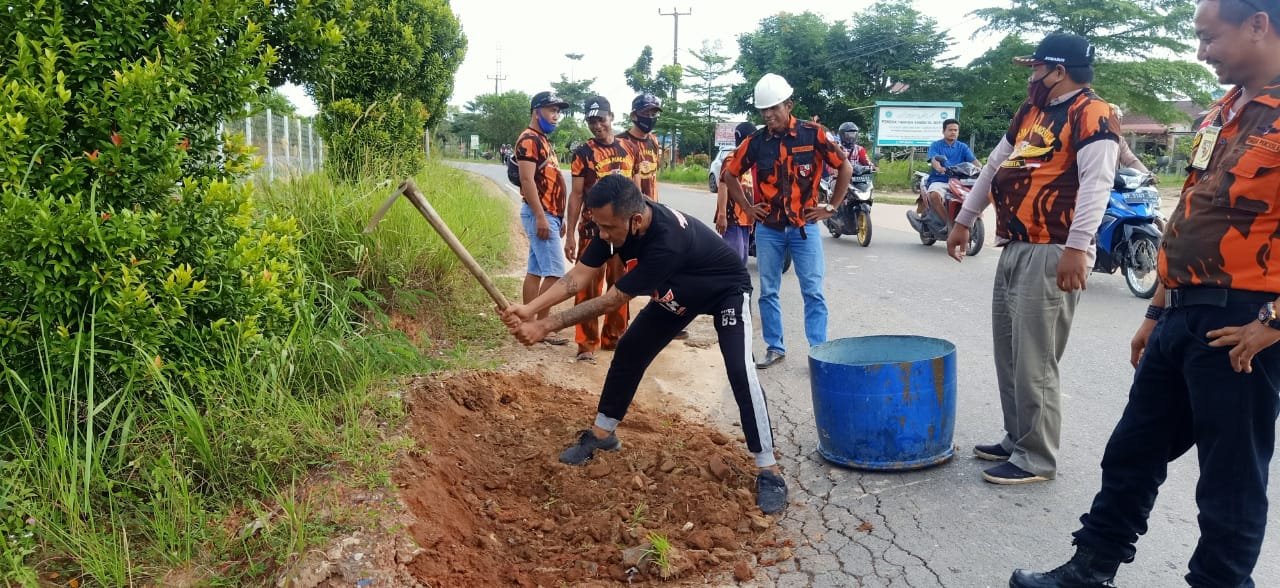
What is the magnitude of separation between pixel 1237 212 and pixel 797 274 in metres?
3.33

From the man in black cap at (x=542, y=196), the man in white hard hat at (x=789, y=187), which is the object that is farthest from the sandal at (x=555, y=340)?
the man in white hard hat at (x=789, y=187)

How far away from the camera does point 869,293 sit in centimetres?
845

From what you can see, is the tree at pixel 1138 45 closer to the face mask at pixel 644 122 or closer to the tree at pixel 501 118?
the face mask at pixel 644 122

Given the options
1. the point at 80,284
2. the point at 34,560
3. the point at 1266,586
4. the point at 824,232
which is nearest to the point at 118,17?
the point at 80,284

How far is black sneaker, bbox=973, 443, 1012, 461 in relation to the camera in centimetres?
404

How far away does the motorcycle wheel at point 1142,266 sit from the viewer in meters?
7.70

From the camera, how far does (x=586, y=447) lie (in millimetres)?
4152

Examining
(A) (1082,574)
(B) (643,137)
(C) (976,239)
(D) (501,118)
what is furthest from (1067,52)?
(D) (501,118)

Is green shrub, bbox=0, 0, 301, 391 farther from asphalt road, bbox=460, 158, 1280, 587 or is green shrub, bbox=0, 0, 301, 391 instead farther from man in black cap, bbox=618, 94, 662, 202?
man in black cap, bbox=618, 94, 662, 202

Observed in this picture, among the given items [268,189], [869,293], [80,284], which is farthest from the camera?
[869,293]

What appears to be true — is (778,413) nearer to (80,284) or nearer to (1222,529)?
(1222,529)

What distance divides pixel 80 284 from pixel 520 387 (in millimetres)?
2529

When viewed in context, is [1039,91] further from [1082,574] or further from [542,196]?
[542,196]

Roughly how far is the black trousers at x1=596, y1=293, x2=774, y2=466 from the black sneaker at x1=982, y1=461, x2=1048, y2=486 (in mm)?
941
